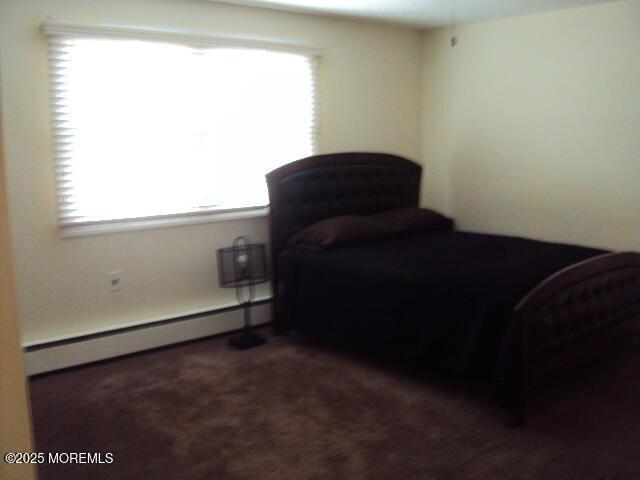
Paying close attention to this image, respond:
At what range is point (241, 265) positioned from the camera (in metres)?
4.36

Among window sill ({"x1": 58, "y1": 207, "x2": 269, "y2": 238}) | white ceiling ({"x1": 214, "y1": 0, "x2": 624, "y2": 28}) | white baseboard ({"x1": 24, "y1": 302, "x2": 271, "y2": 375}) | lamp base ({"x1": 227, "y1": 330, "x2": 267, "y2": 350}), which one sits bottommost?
lamp base ({"x1": 227, "y1": 330, "x2": 267, "y2": 350})

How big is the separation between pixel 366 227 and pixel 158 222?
1409mm

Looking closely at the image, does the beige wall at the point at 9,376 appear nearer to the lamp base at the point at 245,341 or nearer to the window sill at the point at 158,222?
the window sill at the point at 158,222

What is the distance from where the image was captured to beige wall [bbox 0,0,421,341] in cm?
361

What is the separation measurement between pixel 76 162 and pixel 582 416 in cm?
313

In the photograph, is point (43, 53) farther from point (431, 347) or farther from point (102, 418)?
point (431, 347)

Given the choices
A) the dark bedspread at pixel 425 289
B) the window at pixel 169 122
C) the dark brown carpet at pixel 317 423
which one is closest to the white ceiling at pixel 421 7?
the window at pixel 169 122

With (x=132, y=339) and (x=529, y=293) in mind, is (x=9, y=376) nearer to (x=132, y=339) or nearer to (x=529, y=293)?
(x=529, y=293)

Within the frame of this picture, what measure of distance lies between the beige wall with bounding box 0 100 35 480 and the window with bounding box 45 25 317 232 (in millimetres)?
2916

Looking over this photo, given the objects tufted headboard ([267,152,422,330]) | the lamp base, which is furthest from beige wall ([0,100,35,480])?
tufted headboard ([267,152,422,330])

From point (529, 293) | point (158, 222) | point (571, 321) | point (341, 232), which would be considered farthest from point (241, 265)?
point (571, 321)

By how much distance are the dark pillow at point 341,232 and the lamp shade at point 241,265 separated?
0.24 meters

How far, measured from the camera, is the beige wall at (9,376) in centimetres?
100

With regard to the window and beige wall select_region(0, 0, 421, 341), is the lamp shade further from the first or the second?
the window
